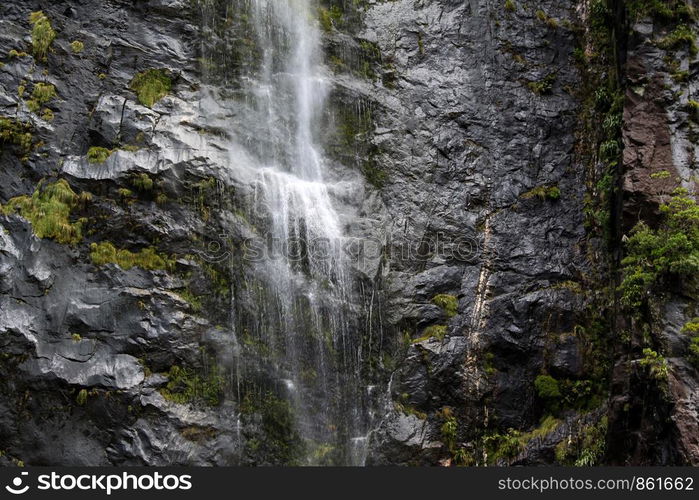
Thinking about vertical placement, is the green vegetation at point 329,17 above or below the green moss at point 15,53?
above

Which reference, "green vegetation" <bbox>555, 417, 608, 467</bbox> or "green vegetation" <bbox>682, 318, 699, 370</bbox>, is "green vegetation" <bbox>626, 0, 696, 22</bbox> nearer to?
"green vegetation" <bbox>682, 318, 699, 370</bbox>

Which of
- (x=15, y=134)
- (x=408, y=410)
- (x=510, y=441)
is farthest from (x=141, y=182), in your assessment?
(x=510, y=441)

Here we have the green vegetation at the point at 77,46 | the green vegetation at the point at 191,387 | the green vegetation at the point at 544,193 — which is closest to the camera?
the green vegetation at the point at 191,387

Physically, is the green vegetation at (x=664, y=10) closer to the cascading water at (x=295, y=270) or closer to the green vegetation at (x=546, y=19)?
the green vegetation at (x=546, y=19)

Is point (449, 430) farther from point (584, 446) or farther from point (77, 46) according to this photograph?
point (77, 46)

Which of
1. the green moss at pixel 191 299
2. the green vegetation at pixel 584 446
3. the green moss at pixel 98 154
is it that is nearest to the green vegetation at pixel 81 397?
the green moss at pixel 191 299

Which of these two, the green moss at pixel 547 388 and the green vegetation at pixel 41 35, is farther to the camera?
the green vegetation at pixel 41 35

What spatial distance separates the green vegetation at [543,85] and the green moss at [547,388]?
5.00 m

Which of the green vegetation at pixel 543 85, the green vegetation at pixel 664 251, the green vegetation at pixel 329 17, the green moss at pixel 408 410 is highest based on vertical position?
the green vegetation at pixel 329 17

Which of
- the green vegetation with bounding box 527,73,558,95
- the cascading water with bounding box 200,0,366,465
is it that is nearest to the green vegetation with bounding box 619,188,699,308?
the green vegetation with bounding box 527,73,558,95

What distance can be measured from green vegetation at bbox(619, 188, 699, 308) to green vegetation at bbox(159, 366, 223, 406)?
5636 mm

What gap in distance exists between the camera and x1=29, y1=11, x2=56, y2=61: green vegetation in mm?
10242

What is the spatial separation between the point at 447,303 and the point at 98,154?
5686 mm

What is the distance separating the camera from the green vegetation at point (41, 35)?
10.2 meters
